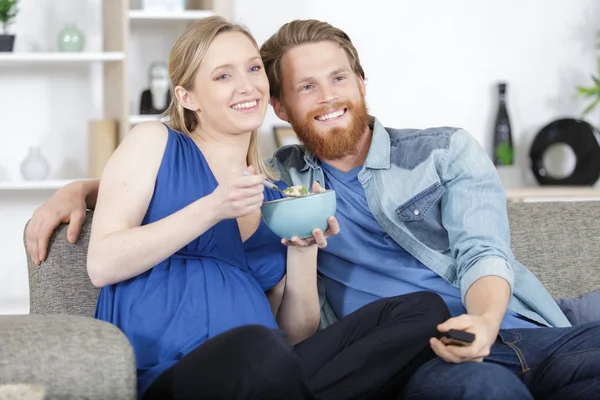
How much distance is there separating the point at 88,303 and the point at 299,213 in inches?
23.1

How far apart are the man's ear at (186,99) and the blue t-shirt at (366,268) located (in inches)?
16.7

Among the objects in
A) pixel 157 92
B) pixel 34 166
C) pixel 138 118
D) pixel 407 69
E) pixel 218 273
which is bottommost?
pixel 34 166

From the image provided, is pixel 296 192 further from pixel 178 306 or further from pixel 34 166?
pixel 34 166

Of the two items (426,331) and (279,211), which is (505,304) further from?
(279,211)

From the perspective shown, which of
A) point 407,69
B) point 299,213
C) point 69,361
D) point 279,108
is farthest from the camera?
point 407,69

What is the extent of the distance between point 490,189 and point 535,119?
271 cm

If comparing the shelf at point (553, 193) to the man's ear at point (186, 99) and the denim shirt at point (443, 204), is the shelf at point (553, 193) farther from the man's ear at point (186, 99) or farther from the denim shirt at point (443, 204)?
the man's ear at point (186, 99)

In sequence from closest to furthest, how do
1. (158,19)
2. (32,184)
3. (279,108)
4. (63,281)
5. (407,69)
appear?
(63,281)
(279,108)
(32,184)
(158,19)
(407,69)

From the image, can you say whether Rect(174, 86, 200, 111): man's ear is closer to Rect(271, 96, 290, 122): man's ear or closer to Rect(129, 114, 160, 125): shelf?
Rect(271, 96, 290, 122): man's ear

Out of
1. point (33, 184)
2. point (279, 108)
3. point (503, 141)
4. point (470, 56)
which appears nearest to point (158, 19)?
point (33, 184)

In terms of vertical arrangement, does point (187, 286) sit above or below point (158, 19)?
below

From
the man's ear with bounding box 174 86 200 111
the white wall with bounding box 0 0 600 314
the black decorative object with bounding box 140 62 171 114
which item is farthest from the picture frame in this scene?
the man's ear with bounding box 174 86 200 111

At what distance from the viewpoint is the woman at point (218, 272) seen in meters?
1.54

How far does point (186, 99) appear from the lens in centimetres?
206
